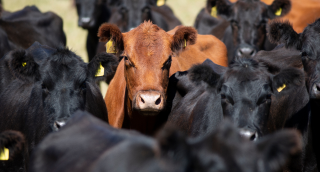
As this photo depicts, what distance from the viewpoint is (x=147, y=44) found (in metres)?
5.22

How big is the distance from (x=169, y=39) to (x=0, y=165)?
2.68 metres

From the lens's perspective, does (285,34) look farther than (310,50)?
Yes

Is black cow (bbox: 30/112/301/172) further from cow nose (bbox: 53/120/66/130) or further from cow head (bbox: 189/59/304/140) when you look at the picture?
cow head (bbox: 189/59/304/140)

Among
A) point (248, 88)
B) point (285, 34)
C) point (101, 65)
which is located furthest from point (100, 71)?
point (285, 34)

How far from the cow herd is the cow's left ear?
16 mm

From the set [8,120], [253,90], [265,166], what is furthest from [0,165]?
[265,166]

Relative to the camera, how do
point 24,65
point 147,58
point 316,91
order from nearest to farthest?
point 316,91 → point 24,65 → point 147,58

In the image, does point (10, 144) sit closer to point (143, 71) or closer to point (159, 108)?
point (159, 108)

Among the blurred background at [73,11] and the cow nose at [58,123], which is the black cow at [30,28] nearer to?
the cow nose at [58,123]

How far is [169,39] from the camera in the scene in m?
5.45

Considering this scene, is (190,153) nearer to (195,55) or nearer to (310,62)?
(310,62)

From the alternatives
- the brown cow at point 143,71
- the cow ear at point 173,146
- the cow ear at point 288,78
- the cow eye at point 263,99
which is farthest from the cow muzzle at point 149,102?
the cow ear at point 173,146

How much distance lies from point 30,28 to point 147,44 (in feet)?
16.6

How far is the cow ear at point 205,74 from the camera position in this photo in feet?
15.3
